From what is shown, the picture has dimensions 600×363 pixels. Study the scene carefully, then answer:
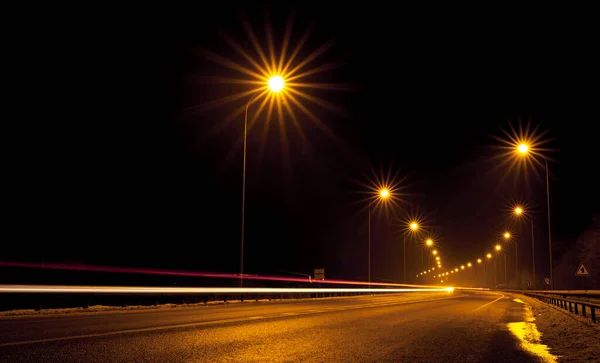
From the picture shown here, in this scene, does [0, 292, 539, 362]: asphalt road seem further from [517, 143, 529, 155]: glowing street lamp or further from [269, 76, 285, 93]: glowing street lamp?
[517, 143, 529, 155]: glowing street lamp

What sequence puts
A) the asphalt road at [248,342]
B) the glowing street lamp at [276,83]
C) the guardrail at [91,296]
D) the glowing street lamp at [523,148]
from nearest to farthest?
the asphalt road at [248,342], the guardrail at [91,296], the glowing street lamp at [276,83], the glowing street lamp at [523,148]

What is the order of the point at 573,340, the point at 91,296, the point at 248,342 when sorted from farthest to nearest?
the point at 91,296 → the point at 573,340 → the point at 248,342

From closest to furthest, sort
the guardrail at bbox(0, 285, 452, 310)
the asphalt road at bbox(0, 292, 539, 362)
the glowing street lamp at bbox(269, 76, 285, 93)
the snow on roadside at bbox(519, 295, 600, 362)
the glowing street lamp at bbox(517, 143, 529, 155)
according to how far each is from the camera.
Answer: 1. the asphalt road at bbox(0, 292, 539, 362)
2. the snow on roadside at bbox(519, 295, 600, 362)
3. the guardrail at bbox(0, 285, 452, 310)
4. the glowing street lamp at bbox(269, 76, 285, 93)
5. the glowing street lamp at bbox(517, 143, 529, 155)

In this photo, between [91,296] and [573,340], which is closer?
[573,340]

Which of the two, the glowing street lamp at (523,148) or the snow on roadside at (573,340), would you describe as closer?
the snow on roadside at (573,340)

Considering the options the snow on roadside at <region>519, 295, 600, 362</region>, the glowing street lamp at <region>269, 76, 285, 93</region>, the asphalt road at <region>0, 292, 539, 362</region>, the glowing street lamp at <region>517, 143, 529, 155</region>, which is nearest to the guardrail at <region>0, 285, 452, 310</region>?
the asphalt road at <region>0, 292, 539, 362</region>

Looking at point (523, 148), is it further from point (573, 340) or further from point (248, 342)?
point (248, 342)

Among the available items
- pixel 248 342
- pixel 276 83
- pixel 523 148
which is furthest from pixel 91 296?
pixel 523 148

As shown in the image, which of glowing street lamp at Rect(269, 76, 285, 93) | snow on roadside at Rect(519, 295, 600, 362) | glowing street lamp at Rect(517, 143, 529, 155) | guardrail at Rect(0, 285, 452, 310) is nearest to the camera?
snow on roadside at Rect(519, 295, 600, 362)

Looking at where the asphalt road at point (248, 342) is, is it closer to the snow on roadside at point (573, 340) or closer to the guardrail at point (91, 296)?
the snow on roadside at point (573, 340)

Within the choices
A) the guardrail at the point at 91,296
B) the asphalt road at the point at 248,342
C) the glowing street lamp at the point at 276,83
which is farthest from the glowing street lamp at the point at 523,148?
the asphalt road at the point at 248,342

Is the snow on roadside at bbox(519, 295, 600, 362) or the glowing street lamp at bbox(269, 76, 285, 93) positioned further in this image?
the glowing street lamp at bbox(269, 76, 285, 93)

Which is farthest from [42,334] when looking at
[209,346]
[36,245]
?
[36,245]

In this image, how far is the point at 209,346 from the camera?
388 inches
